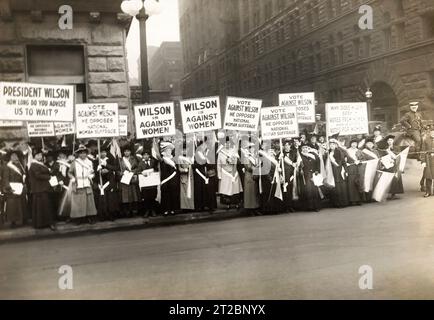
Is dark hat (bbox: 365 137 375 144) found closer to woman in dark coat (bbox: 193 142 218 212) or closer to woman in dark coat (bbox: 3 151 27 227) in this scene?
woman in dark coat (bbox: 193 142 218 212)

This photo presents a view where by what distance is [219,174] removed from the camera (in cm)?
1118

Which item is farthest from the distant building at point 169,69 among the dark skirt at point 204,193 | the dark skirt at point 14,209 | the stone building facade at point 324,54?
the dark skirt at point 14,209

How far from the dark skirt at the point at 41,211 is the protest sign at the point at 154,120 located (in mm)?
2295

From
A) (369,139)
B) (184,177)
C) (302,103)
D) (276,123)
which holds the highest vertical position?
(302,103)

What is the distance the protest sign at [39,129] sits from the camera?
34.4ft

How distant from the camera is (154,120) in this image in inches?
407

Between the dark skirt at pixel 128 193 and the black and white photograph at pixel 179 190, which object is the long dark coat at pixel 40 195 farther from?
the dark skirt at pixel 128 193

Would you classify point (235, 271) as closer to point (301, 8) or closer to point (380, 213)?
point (380, 213)

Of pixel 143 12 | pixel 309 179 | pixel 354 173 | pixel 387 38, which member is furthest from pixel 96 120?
pixel 387 38

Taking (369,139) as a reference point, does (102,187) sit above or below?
below

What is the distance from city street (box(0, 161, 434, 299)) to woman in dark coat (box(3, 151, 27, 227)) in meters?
1.23

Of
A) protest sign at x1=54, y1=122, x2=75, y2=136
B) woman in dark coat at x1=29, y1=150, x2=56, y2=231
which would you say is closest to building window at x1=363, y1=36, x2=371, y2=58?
protest sign at x1=54, y1=122, x2=75, y2=136

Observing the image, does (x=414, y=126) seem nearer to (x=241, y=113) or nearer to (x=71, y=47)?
(x=241, y=113)

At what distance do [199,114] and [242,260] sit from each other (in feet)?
14.8
